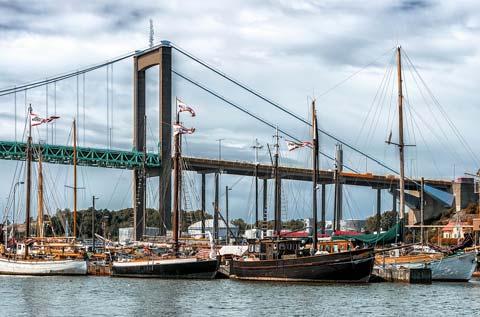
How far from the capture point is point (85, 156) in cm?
13775

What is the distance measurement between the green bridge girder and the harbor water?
61596 millimetres

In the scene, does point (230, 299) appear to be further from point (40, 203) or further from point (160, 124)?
point (160, 124)

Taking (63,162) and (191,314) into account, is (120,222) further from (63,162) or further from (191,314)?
(191,314)

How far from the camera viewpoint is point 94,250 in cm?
9162

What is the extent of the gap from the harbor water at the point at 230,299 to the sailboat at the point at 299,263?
5.18 ft

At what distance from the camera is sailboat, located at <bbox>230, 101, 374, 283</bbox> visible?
214ft

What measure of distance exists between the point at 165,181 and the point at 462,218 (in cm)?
4153

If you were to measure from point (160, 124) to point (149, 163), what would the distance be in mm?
6085

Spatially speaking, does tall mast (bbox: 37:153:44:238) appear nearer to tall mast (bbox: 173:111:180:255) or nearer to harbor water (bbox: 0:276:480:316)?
tall mast (bbox: 173:111:180:255)

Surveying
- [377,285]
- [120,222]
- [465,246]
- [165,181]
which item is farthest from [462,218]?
[120,222]

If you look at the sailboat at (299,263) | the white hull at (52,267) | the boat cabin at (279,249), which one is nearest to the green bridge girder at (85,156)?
the white hull at (52,267)

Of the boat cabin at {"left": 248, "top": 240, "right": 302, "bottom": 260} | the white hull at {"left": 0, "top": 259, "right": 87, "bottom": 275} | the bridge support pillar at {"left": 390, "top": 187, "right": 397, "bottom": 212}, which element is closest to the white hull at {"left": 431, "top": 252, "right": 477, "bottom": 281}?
the boat cabin at {"left": 248, "top": 240, "right": 302, "bottom": 260}

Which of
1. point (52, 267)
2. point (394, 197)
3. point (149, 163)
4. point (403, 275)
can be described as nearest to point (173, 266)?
point (52, 267)

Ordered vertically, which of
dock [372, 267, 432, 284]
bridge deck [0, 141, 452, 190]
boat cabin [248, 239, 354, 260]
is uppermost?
bridge deck [0, 141, 452, 190]
